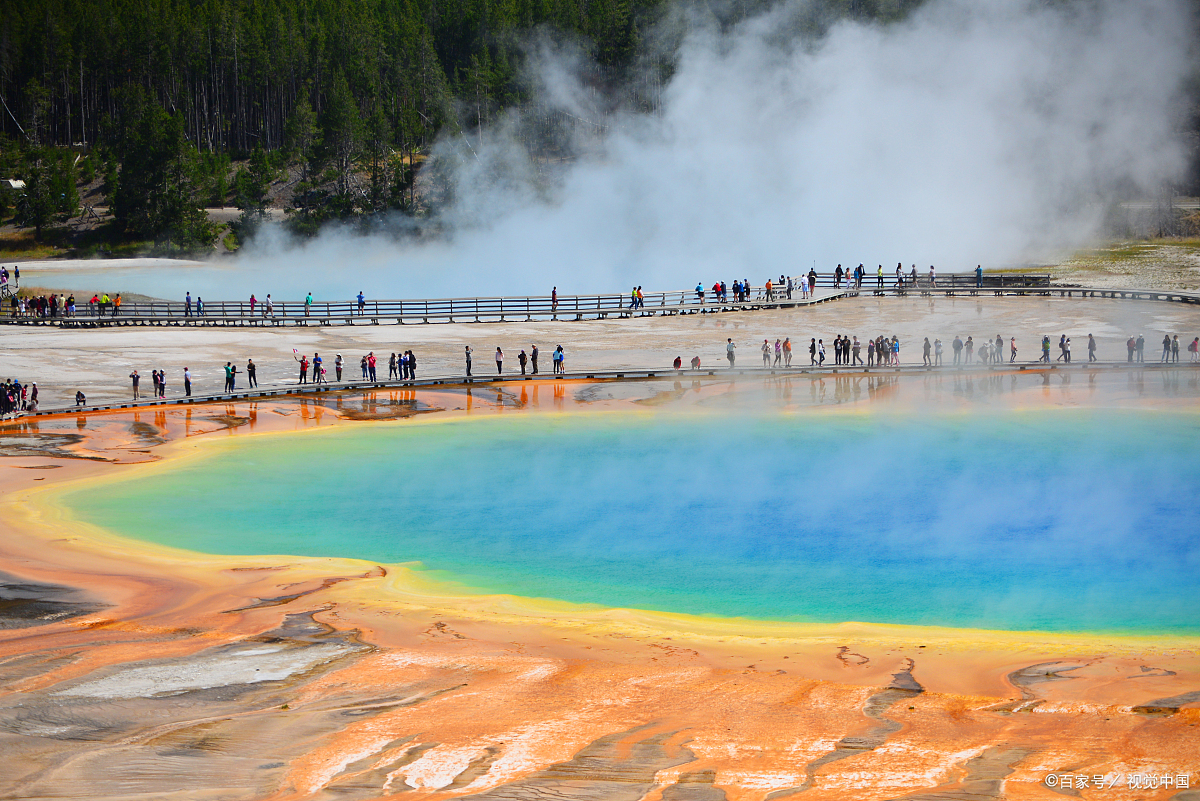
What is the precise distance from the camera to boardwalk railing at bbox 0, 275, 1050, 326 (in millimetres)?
47844

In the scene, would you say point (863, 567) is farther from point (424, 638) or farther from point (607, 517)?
point (424, 638)

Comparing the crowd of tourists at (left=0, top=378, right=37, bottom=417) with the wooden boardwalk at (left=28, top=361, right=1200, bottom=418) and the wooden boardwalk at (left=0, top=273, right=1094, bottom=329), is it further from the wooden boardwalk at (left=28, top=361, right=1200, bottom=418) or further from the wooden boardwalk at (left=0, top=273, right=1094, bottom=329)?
the wooden boardwalk at (left=0, top=273, right=1094, bottom=329)

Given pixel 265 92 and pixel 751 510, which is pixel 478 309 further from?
pixel 265 92

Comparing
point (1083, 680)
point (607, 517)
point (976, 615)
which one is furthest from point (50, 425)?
point (1083, 680)

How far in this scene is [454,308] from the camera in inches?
2057

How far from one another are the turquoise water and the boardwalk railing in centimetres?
1848

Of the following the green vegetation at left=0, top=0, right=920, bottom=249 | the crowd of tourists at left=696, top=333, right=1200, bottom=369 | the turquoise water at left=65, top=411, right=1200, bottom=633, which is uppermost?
the green vegetation at left=0, top=0, right=920, bottom=249

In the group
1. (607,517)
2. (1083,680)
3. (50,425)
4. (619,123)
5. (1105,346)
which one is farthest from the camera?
(619,123)

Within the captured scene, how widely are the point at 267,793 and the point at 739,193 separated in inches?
2574

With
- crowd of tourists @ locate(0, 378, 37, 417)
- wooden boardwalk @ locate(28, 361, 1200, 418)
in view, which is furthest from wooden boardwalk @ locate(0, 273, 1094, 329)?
crowd of tourists @ locate(0, 378, 37, 417)

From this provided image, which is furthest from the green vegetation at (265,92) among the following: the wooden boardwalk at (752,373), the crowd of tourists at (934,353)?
the wooden boardwalk at (752,373)

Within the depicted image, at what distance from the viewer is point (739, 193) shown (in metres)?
72.1

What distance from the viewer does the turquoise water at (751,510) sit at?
17.6 meters

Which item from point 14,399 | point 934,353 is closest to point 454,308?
point 934,353
